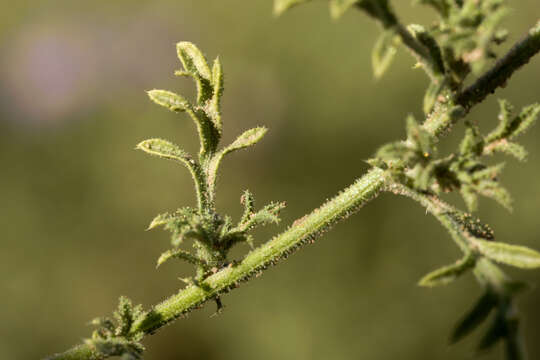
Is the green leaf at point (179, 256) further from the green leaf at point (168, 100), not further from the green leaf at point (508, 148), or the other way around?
the green leaf at point (508, 148)

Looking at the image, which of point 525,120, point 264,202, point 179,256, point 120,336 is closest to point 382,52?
point 525,120

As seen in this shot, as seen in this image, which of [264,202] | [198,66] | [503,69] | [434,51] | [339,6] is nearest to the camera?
[339,6]

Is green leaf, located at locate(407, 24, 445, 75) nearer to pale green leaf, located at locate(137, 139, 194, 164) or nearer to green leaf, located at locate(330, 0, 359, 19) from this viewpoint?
green leaf, located at locate(330, 0, 359, 19)

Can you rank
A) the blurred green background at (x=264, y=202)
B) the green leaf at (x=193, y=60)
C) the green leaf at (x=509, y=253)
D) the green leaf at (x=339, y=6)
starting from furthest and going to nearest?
the blurred green background at (x=264, y=202) < the green leaf at (x=193, y=60) < the green leaf at (x=509, y=253) < the green leaf at (x=339, y=6)

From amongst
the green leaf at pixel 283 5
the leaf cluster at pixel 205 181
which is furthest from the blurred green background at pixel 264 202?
the green leaf at pixel 283 5

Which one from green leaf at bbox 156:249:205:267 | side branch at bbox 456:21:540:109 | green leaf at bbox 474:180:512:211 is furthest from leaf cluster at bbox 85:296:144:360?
side branch at bbox 456:21:540:109

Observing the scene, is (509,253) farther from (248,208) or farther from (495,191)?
(248,208)
